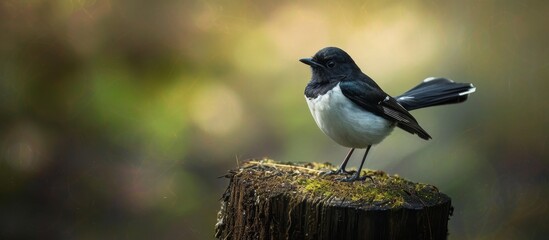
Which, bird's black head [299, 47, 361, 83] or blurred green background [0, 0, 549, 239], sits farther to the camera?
blurred green background [0, 0, 549, 239]

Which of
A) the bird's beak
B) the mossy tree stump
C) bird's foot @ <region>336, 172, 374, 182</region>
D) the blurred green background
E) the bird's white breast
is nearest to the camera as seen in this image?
the mossy tree stump

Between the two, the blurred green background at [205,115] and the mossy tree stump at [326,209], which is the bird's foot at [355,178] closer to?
the mossy tree stump at [326,209]

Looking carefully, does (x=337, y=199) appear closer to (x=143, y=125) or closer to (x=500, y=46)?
(x=143, y=125)

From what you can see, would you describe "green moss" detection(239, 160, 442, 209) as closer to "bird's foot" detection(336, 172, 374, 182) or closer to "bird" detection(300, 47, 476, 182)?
"bird's foot" detection(336, 172, 374, 182)

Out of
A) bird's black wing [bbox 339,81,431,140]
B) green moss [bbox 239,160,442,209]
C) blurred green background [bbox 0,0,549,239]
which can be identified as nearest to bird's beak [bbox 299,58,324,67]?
bird's black wing [bbox 339,81,431,140]

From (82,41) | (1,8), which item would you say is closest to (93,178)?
(82,41)

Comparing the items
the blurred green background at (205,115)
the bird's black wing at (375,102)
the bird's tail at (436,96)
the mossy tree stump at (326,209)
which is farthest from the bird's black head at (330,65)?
the blurred green background at (205,115)

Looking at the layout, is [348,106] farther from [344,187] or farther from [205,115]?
[205,115]
